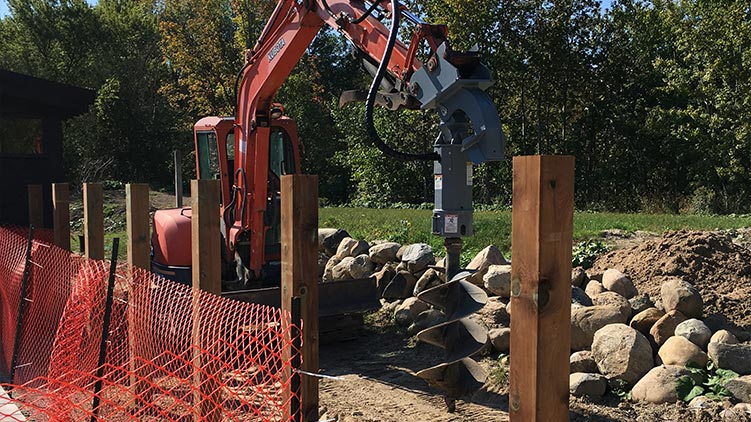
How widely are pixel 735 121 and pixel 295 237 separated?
19950mm

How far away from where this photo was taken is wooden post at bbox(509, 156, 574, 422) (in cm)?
206

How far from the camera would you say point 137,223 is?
16.0ft

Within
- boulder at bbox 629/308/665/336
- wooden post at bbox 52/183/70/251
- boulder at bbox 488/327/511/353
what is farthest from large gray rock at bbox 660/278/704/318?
wooden post at bbox 52/183/70/251

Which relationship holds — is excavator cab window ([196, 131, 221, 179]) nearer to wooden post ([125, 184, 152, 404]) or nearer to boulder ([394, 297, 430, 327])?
boulder ([394, 297, 430, 327])

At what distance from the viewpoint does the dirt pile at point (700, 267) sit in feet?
22.0

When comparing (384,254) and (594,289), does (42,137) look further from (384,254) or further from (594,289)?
(594,289)

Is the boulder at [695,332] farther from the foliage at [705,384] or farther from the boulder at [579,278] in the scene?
the boulder at [579,278]

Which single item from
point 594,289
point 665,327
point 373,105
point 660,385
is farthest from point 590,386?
point 373,105

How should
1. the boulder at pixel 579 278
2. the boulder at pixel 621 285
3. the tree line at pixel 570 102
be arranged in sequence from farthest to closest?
the tree line at pixel 570 102 < the boulder at pixel 579 278 < the boulder at pixel 621 285

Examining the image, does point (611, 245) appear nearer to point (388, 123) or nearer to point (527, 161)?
point (527, 161)

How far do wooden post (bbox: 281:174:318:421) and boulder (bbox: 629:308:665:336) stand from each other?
3.91 metres

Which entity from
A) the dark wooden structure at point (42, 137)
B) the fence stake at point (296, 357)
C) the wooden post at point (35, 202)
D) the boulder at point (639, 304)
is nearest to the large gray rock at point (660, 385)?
the boulder at point (639, 304)

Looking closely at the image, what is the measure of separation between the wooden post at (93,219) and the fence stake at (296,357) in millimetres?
3081

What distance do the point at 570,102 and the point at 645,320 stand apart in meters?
19.6
